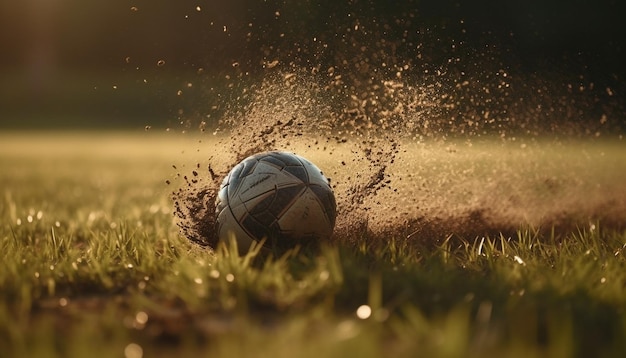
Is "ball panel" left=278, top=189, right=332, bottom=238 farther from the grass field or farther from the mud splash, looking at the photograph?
the mud splash

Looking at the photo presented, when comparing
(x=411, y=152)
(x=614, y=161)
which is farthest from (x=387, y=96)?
(x=614, y=161)

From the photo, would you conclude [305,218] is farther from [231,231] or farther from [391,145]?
[391,145]

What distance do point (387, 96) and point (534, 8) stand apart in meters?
19.2

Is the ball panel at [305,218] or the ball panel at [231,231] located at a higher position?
the ball panel at [305,218]

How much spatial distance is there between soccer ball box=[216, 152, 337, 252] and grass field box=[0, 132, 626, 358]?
0.14 m

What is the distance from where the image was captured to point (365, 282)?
137 inches

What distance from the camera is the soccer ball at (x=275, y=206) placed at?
4316mm

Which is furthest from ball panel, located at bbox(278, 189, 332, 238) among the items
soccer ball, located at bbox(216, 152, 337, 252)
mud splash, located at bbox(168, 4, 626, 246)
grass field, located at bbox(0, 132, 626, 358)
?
mud splash, located at bbox(168, 4, 626, 246)

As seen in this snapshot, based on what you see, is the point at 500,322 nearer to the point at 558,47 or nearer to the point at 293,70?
the point at 293,70

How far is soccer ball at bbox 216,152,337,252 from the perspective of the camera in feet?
14.2

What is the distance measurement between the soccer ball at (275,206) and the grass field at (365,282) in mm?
145

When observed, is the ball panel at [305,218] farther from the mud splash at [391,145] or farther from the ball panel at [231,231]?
the mud splash at [391,145]

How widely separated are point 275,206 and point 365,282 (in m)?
1.03

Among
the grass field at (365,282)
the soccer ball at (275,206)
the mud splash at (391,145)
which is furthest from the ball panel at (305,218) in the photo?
the mud splash at (391,145)
